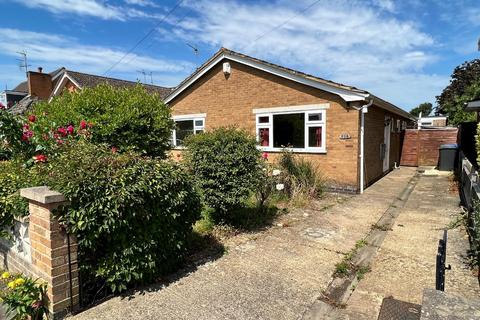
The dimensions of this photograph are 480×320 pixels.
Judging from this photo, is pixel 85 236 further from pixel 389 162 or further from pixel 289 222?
pixel 389 162

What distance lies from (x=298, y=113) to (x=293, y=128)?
21.7 inches

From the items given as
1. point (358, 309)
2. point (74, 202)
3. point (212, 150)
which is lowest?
point (358, 309)

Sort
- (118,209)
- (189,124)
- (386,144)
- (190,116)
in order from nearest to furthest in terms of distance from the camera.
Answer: (118,209) < (386,144) < (190,116) < (189,124)

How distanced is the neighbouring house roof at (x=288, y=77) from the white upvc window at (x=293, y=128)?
2.30ft

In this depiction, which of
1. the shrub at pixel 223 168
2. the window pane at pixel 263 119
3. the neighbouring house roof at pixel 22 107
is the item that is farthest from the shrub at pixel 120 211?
the window pane at pixel 263 119

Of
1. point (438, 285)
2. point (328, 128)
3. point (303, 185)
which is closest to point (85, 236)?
point (438, 285)

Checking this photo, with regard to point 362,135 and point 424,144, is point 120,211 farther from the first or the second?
point 424,144

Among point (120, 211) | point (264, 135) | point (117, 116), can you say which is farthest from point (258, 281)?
point (264, 135)

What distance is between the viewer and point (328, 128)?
9.42m

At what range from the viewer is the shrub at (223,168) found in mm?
5066

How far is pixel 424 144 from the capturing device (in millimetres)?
16062

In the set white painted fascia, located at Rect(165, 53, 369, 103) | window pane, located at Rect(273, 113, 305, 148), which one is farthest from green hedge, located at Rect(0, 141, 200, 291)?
window pane, located at Rect(273, 113, 305, 148)

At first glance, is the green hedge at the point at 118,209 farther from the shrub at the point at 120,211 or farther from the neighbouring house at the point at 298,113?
the neighbouring house at the point at 298,113

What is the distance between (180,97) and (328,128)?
739cm
